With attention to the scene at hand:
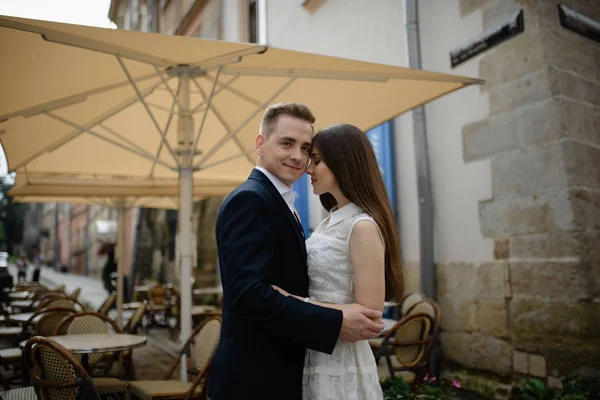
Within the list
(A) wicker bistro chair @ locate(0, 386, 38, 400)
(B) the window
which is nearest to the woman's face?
(A) wicker bistro chair @ locate(0, 386, 38, 400)

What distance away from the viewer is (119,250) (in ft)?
28.0

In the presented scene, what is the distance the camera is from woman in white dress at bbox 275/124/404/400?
162cm

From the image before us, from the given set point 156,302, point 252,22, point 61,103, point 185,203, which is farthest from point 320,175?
point 252,22

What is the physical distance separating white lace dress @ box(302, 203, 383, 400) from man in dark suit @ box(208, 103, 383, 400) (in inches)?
2.1

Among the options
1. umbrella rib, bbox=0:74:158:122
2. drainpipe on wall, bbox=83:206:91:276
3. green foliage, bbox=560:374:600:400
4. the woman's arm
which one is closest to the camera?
the woman's arm

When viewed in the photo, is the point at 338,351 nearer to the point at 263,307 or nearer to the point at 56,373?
the point at 263,307

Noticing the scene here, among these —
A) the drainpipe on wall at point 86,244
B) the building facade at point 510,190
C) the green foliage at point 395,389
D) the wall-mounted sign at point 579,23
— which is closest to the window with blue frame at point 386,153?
the building facade at point 510,190

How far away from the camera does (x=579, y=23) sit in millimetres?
4590

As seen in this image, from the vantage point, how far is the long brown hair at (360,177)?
174cm

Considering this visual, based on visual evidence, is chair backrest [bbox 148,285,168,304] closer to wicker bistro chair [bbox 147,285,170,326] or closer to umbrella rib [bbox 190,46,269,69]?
wicker bistro chair [bbox 147,285,170,326]

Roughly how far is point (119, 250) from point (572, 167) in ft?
22.7

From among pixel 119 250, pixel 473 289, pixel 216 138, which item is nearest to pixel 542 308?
pixel 473 289

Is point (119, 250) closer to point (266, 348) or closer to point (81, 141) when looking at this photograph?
point (81, 141)

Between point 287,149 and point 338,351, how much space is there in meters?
0.71
